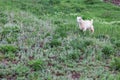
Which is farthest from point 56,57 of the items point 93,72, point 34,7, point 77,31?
point 34,7

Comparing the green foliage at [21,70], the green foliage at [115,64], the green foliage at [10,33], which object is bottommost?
the green foliage at [115,64]

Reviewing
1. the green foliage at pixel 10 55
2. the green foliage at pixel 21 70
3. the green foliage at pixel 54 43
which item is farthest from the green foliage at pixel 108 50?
the green foliage at pixel 21 70

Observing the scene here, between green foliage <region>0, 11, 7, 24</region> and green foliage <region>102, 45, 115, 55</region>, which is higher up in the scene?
green foliage <region>0, 11, 7, 24</region>

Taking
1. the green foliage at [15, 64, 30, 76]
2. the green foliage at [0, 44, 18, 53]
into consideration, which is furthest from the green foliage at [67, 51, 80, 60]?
the green foliage at [15, 64, 30, 76]

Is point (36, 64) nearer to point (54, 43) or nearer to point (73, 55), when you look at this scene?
point (73, 55)

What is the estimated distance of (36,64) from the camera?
29.6 ft

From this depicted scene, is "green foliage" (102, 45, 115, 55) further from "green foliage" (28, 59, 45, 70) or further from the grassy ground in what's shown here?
"green foliage" (28, 59, 45, 70)

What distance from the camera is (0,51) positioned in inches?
397

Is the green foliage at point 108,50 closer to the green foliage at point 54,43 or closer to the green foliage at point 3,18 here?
the green foliage at point 54,43

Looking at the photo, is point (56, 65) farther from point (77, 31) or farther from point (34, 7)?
point (34, 7)

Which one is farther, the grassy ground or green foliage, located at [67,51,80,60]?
green foliage, located at [67,51,80,60]

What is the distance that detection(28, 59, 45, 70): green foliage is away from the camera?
8.92 m

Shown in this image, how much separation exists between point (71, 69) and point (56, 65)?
47 centimetres

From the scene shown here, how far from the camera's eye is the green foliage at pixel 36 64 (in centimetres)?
892
